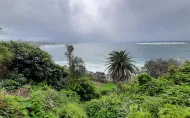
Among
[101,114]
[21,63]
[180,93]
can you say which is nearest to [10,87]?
[21,63]

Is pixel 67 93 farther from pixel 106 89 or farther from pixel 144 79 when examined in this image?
pixel 106 89

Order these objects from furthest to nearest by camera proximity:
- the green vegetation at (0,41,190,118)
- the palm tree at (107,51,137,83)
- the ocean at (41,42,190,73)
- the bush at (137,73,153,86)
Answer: the ocean at (41,42,190,73)
the palm tree at (107,51,137,83)
the bush at (137,73,153,86)
the green vegetation at (0,41,190,118)

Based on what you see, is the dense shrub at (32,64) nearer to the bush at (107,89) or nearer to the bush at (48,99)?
the bush at (48,99)

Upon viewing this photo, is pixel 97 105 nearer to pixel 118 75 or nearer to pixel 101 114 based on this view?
pixel 101 114

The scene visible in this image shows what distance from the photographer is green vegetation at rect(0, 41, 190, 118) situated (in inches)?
182

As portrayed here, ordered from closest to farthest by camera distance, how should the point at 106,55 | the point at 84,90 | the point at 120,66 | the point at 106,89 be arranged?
the point at 84,90, the point at 120,66, the point at 106,89, the point at 106,55

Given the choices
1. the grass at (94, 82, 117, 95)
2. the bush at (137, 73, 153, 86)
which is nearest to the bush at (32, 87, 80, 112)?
the bush at (137, 73, 153, 86)

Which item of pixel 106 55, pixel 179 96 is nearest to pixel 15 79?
pixel 179 96

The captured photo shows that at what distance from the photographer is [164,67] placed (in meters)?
33.7

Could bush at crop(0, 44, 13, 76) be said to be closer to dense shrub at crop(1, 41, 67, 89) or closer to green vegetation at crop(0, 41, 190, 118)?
green vegetation at crop(0, 41, 190, 118)

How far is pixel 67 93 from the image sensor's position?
1232cm

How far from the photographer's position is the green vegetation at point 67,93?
461cm

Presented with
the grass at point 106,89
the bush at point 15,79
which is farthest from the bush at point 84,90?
the grass at point 106,89

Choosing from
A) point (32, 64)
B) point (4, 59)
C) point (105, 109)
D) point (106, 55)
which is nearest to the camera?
point (105, 109)
